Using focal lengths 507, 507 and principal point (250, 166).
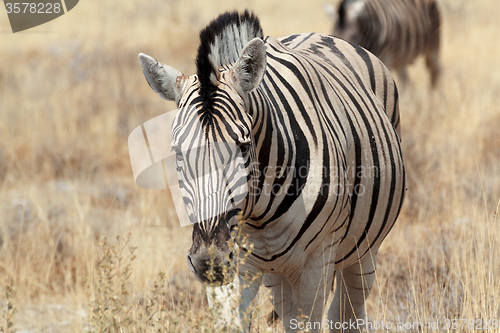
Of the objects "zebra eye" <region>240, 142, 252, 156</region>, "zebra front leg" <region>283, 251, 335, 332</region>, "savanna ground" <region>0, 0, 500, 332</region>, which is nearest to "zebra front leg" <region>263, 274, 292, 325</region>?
"savanna ground" <region>0, 0, 500, 332</region>

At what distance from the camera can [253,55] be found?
216 centimetres

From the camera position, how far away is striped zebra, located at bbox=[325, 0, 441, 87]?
856 cm

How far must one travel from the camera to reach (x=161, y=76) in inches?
88.9

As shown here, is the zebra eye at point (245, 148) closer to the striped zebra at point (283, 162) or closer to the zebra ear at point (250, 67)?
the striped zebra at point (283, 162)

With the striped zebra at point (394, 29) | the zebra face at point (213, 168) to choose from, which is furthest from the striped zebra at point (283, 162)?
the striped zebra at point (394, 29)

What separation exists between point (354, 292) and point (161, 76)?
2.06 metres

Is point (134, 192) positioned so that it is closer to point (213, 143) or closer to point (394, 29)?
point (213, 143)

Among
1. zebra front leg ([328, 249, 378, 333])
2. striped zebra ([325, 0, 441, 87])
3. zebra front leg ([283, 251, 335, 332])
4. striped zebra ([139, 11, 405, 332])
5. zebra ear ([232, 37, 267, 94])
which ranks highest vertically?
striped zebra ([325, 0, 441, 87])

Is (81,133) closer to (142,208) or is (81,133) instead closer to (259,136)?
(142,208)

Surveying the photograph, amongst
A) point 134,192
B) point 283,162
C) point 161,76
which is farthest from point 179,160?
point 134,192

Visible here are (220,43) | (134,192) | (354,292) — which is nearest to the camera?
(220,43)

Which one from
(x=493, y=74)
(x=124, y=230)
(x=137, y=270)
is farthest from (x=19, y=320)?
(x=493, y=74)

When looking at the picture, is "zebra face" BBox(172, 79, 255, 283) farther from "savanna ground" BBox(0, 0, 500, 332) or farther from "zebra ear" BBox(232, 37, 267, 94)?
"savanna ground" BBox(0, 0, 500, 332)

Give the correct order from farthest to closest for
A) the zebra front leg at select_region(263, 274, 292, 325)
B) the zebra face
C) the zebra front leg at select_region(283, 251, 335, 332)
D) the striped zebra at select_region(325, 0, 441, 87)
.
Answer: the striped zebra at select_region(325, 0, 441, 87), the zebra front leg at select_region(263, 274, 292, 325), the zebra front leg at select_region(283, 251, 335, 332), the zebra face
